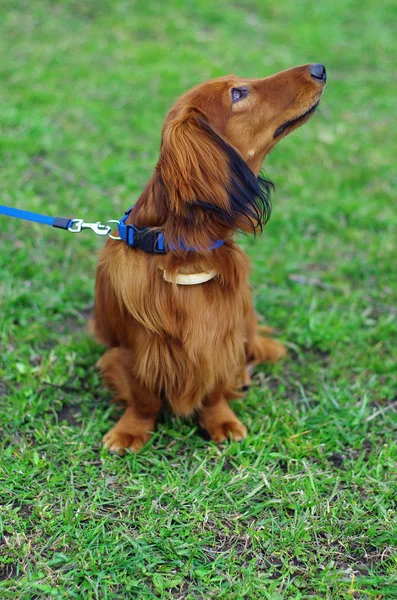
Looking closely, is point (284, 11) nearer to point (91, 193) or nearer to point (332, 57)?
point (332, 57)

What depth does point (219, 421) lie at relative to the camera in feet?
9.34

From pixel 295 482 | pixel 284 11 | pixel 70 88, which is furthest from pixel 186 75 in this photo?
pixel 295 482

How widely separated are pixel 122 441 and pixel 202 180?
1209 mm

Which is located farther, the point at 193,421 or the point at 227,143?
the point at 193,421

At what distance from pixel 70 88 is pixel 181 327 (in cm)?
388

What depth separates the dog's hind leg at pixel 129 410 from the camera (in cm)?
273

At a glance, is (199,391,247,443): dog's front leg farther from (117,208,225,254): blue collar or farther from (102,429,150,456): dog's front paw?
(117,208,225,254): blue collar

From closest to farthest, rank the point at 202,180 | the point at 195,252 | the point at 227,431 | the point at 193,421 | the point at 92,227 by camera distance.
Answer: the point at 202,180 → the point at 195,252 → the point at 92,227 → the point at 227,431 → the point at 193,421

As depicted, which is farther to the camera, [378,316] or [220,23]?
[220,23]

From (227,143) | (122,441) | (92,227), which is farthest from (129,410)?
(227,143)

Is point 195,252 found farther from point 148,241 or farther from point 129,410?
point 129,410

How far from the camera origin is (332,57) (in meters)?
6.54

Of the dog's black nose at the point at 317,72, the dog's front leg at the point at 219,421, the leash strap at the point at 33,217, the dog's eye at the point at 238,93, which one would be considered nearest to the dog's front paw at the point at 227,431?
the dog's front leg at the point at 219,421

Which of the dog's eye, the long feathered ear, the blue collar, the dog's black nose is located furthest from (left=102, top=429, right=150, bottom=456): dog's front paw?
the dog's black nose
